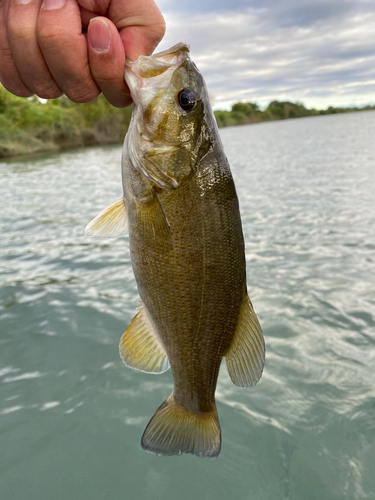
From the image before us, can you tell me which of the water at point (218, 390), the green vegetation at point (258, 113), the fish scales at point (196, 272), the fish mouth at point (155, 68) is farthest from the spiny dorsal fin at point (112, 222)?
the green vegetation at point (258, 113)

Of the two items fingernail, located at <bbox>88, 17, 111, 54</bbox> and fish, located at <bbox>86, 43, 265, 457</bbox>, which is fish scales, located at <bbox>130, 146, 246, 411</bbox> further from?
fingernail, located at <bbox>88, 17, 111, 54</bbox>

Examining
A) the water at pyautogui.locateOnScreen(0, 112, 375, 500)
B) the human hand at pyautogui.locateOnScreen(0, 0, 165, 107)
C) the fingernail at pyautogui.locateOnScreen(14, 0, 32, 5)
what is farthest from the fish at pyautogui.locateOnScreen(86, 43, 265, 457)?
the water at pyautogui.locateOnScreen(0, 112, 375, 500)

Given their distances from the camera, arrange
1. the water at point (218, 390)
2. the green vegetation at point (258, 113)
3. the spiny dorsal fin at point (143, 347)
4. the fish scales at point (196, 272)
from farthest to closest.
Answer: the green vegetation at point (258, 113) < the water at point (218, 390) < the spiny dorsal fin at point (143, 347) < the fish scales at point (196, 272)

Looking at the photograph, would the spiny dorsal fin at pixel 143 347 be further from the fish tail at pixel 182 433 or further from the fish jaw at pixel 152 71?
the fish jaw at pixel 152 71

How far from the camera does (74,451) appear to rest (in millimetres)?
3766

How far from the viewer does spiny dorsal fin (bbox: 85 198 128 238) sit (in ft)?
7.06

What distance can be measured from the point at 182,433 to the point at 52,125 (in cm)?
6156

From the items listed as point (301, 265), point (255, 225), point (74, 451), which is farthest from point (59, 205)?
point (74, 451)

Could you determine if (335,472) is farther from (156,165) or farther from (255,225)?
(255,225)

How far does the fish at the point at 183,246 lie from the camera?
6.43 feet

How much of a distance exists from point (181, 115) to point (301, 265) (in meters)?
6.00

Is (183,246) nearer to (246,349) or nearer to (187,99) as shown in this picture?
(246,349)

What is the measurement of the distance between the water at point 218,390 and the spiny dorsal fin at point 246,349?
6.12 ft

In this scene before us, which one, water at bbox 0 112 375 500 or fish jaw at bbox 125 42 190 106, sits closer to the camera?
fish jaw at bbox 125 42 190 106
